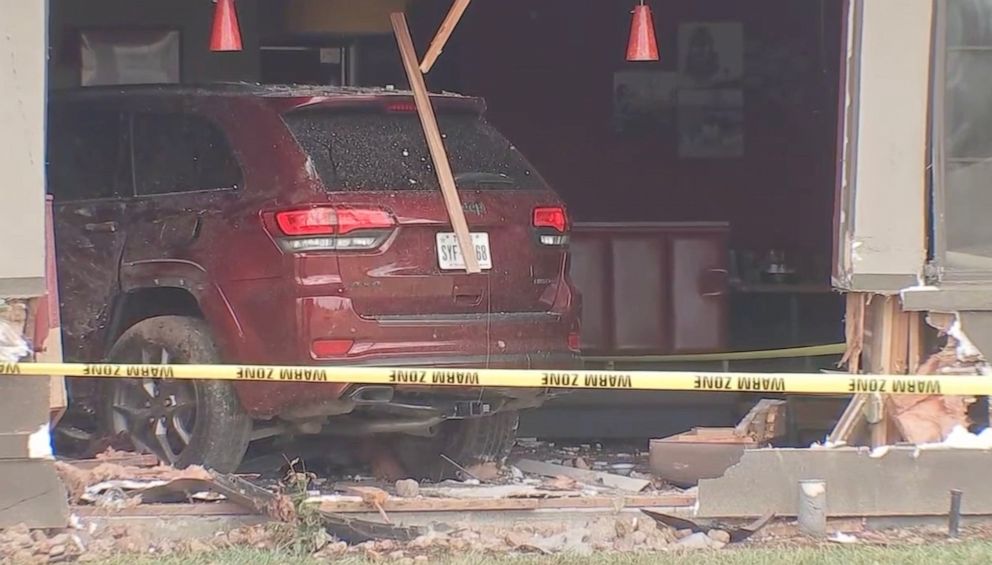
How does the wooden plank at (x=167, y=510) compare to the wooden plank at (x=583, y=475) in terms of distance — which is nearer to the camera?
the wooden plank at (x=167, y=510)

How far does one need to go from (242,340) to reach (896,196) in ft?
10.0

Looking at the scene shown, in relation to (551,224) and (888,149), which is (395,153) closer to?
(551,224)

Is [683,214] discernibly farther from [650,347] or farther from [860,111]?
[860,111]

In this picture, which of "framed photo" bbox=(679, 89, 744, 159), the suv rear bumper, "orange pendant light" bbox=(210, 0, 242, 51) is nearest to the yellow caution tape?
the suv rear bumper

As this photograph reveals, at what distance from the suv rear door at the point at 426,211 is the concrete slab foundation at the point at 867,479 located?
1.35 m

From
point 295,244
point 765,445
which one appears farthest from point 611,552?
point 295,244

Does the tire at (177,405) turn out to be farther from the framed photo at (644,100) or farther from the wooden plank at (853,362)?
the framed photo at (644,100)

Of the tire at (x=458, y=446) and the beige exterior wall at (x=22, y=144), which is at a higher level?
the beige exterior wall at (x=22, y=144)

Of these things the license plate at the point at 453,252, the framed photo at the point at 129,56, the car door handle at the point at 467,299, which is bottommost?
the car door handle at the point at 467,299

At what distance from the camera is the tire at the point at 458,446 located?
7531mm

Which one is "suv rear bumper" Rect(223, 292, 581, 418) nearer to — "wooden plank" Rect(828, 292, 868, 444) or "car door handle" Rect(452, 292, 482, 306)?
"car door handle" Rect(452, 292, 482, 306)

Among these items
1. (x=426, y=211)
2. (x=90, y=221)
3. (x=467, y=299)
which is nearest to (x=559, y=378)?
(x=467, y=299)

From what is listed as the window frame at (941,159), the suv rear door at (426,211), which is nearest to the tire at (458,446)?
the suv rear door at (426,211)

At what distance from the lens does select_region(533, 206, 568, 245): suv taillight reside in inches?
274
